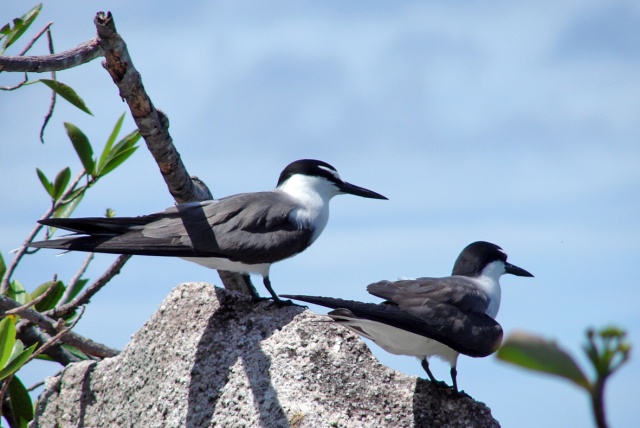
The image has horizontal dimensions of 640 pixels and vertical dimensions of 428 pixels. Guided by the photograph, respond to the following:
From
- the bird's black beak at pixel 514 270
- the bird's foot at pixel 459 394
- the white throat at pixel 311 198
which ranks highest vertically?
the white throat at pixel 311 198

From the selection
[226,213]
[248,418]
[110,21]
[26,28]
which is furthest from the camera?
[26,28]

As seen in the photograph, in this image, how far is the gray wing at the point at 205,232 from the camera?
3738mm

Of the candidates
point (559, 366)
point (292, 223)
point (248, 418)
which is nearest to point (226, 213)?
point (292, 223)

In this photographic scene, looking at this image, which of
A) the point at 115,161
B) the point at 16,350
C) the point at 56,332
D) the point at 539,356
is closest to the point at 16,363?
the point at 16,350

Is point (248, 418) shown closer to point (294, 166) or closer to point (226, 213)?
point (226, 213)

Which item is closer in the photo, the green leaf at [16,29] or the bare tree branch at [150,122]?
the bare tree branch at [150,122]

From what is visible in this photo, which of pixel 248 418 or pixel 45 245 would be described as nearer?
pixel 248 418

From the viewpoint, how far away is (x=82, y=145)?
15.8 ft

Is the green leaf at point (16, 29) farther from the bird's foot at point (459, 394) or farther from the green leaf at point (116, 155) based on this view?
the bird's foot at point (459, 394)

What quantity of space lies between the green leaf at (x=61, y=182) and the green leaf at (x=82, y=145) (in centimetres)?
15

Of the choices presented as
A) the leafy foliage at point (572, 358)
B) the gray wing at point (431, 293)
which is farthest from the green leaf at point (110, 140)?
the leafy foliage at point (572, 358)

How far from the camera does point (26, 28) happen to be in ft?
14.2

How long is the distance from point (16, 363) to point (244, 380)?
45.4 inches

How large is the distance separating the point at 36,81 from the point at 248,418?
2.23 meters
